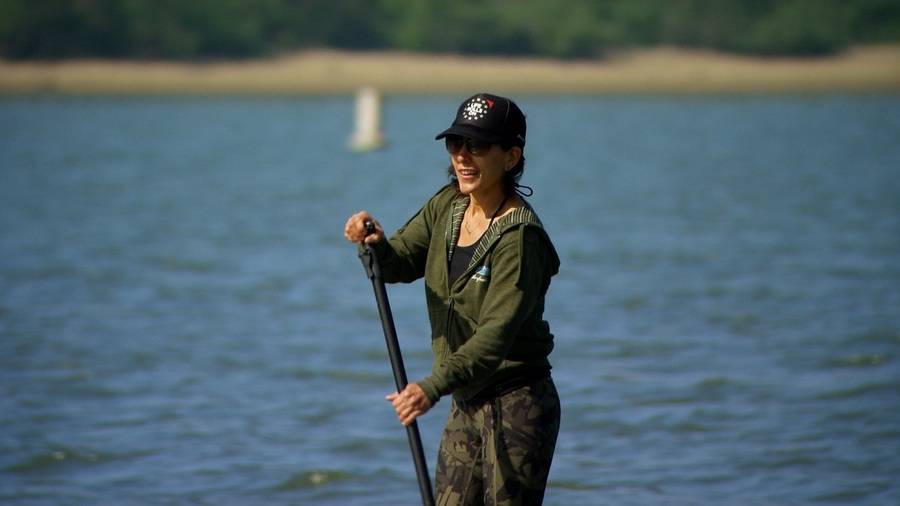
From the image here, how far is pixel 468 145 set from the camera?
4.23 m

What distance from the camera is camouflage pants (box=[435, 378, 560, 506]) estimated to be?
14.0ft

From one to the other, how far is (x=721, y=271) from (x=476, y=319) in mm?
11021

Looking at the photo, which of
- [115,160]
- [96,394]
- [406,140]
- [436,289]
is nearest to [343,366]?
[96,394]

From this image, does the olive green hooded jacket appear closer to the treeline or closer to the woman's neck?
the woman's neck

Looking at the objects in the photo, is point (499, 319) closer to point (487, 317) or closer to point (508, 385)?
point (487, 317)

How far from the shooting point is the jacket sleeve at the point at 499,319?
4109mm

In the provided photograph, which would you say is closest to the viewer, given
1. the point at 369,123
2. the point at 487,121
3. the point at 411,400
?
the point at 411,400

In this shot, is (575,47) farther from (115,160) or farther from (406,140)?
(115,160)

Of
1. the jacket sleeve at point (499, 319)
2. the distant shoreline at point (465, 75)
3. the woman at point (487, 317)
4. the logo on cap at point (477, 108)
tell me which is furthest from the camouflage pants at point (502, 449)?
the distant shoreline at point (465, 75)

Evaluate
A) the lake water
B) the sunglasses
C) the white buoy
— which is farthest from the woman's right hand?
the white buoy

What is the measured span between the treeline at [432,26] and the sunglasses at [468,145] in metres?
67.9

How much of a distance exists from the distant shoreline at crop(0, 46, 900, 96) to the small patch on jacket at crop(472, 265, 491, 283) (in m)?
67.0

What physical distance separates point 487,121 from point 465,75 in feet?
234

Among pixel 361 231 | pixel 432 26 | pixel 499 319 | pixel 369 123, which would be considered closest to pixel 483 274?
pixel 499 319
